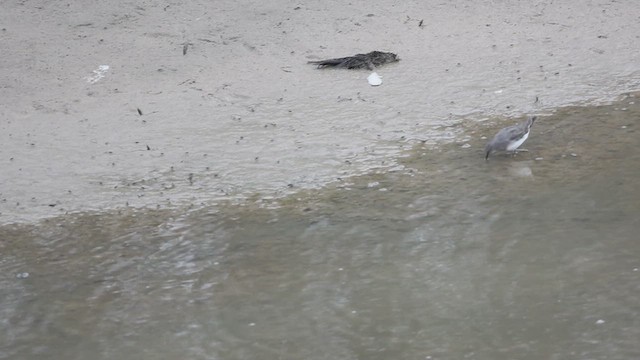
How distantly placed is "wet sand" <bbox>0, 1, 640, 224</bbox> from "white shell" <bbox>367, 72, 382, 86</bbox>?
63 millimetres

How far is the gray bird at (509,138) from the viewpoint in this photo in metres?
7.25

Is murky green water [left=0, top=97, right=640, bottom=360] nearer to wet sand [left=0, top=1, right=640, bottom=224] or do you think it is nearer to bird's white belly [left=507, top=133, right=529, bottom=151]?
bird's white belly [left=507, top=133, right=529, bottom=151]

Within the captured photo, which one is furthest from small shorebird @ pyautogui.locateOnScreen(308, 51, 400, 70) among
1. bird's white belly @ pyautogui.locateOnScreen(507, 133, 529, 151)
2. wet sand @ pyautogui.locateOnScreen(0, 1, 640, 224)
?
bird's white belly @ pyautogui.locateOnScreen(507, 133, 529, 151)

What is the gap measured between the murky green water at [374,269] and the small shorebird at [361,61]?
1.59m

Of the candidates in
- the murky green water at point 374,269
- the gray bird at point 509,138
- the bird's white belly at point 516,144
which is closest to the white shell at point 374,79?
the murky green water at point 374,269

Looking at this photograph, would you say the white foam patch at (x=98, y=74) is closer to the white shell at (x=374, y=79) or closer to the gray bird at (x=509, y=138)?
the white shell at (x=374, y=79)

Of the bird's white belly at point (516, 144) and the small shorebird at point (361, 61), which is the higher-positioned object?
the small shorebird at point (361, 61)

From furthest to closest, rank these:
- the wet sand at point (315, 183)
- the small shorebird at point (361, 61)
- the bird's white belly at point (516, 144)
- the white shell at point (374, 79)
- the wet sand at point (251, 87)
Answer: the small shorebird at point (361, 61) < the white shell at point (374, 79) < the wet sand at point (251, 87) < the bird's white belly at point (516, 144) < the wet sand at point (315, 183)

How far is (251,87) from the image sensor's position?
8883mm

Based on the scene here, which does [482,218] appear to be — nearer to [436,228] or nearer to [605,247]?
[436,228]

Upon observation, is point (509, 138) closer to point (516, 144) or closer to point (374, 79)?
point (516, 144)

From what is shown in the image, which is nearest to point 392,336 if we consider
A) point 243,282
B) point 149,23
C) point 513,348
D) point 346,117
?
point 513,348

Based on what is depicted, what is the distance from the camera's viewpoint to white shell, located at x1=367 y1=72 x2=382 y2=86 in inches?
346

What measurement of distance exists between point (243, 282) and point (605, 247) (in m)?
2.19
